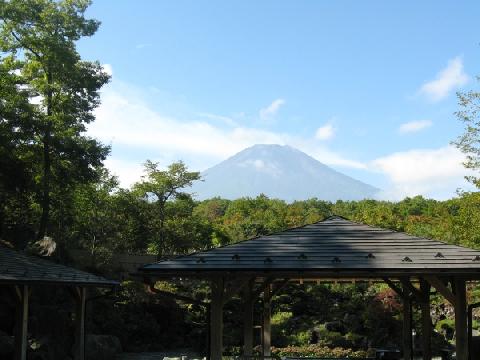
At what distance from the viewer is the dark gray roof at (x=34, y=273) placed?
8.96 meters

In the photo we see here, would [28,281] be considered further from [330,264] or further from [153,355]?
[153,355]

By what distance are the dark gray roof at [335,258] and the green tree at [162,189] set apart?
17.0m

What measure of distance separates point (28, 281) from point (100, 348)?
7388 mm

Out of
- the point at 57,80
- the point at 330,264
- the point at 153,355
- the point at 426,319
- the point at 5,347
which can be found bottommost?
the point at 153,355

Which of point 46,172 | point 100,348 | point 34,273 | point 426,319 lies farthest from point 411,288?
point 46,172

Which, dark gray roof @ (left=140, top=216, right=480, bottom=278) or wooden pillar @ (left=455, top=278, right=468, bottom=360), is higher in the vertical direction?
dark gray roof @ (left=140, top=216, right=480, bottom=278)

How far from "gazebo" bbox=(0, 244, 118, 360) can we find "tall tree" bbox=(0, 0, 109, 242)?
7556mm

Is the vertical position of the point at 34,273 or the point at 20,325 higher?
the point at 34,273

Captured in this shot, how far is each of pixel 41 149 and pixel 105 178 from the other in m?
6.32

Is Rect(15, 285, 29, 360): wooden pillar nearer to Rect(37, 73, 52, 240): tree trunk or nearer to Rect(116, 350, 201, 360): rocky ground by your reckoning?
Rect(116, 350, 201, 360): rocky ground

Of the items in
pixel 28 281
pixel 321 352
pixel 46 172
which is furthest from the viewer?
pixel 46 172

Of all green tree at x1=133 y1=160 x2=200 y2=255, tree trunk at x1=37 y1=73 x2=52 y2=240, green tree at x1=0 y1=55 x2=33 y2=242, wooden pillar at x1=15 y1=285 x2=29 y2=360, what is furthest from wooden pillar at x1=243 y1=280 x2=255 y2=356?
green tree at x1=133 y1=160 x2=200 y2=255

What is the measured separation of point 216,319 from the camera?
25.0ft

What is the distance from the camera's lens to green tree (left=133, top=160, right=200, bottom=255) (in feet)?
82.5
